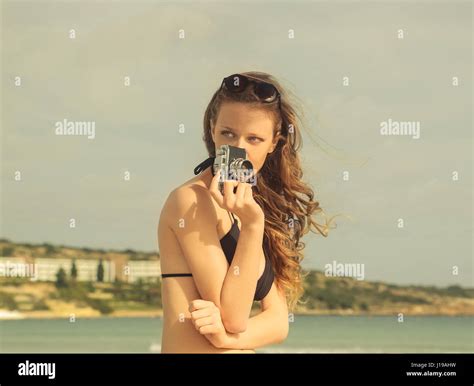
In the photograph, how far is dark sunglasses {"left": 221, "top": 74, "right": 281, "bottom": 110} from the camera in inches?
239

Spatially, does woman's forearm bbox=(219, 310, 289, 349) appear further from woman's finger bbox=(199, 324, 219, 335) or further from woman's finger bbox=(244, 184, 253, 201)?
woman's finger bbox=(244, 184, 253, 201)

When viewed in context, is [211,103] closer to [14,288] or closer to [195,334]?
[195,334]

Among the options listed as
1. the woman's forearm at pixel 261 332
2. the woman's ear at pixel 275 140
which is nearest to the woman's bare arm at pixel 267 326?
the woman's forearm at pixel 261 332

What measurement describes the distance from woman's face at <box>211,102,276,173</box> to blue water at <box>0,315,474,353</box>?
42.1 m

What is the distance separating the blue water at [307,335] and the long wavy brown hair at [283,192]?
4147cm

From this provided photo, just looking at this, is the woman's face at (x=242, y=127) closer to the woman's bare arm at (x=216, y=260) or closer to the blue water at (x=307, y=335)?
the woman's bare arm at (x=216, y=260)

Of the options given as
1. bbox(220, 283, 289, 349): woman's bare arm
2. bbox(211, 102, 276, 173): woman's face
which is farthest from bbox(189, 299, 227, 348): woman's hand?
bbox(211, 102, 276, 173): woman's face

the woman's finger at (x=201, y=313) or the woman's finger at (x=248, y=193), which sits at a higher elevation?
the woman's finger at (x=248, y=193)

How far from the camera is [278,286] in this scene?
6.32 meters

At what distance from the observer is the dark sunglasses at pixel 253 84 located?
6066 millimetres

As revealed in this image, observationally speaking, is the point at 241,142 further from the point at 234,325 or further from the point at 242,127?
the point at 234,325

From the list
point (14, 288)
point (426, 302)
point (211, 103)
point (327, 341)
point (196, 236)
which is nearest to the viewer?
point (196, 236)
